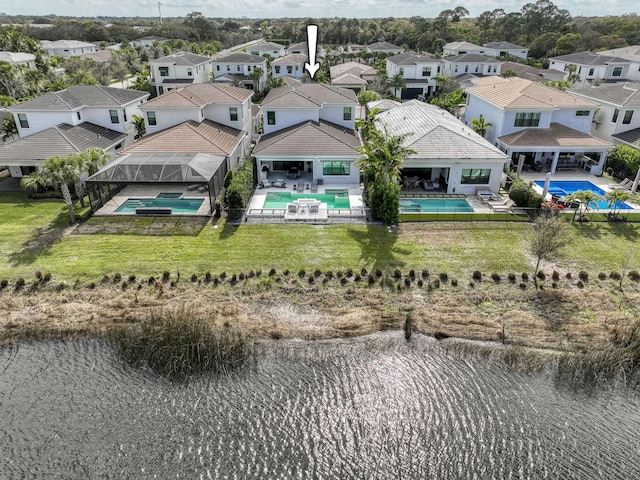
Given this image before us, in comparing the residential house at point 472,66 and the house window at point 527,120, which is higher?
the residential house at point 472,66

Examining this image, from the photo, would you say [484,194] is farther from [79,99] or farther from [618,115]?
[79,99]

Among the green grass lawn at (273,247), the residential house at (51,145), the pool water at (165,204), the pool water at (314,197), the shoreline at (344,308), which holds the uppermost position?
the residential house at (51,145)

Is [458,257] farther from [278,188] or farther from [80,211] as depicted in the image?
[80,211]

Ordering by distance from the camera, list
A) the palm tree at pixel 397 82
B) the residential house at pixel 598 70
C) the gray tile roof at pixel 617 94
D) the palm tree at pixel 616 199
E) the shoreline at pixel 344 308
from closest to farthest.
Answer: the shoreline at pixel 344 308, the palm tree at pixel 616 199, the gray tile roof at pixel 617 94, the residential house at pixel 598 70, the palm tree at pixel 397 82

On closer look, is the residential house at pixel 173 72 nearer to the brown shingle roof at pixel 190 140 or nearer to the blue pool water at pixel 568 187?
the brown shingle roof at pixel 190 140

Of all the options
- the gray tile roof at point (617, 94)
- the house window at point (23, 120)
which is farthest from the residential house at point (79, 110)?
the gray tile roof at point (617, 94)

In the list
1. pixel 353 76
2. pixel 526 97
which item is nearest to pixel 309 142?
pixel 526 97
